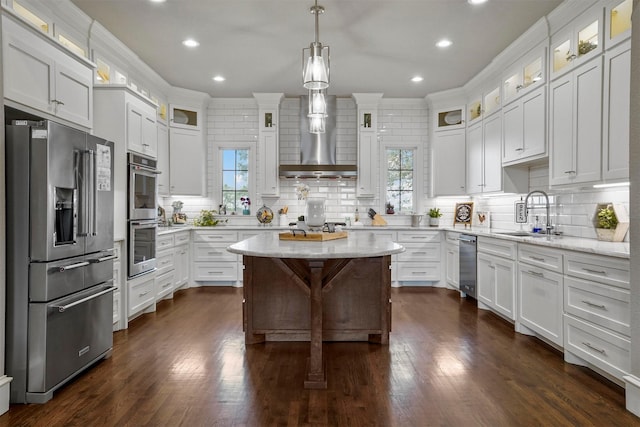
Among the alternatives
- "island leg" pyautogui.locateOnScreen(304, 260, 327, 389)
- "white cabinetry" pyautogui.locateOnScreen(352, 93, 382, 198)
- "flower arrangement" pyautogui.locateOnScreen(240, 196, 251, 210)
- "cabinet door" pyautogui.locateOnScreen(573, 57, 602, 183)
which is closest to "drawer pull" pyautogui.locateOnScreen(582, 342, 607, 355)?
"cabinet door" pyautogui.locateOnScreen(573, 57, 602, 183)

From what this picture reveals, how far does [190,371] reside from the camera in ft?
9.04

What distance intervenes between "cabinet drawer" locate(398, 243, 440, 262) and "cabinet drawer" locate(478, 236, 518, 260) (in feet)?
4.41

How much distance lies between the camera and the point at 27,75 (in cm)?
250

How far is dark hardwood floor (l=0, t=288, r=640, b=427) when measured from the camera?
6.99 feet

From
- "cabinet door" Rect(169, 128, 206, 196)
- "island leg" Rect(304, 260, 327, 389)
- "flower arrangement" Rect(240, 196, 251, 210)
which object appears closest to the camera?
"island leg" Rect(304, 260, 327, 389)

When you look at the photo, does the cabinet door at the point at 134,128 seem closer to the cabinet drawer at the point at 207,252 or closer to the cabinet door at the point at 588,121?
the cabinet drawer at the point at 207,252

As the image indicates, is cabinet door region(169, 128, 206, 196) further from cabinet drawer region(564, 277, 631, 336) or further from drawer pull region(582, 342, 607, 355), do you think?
drawer pull region(582, 342, 607, 355)

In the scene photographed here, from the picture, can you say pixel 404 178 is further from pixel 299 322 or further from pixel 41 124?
pixel 41 124

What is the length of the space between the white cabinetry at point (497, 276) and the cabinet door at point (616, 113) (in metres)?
1.12

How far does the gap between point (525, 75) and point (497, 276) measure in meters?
2.15

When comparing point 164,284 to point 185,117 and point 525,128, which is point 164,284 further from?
point 525,128

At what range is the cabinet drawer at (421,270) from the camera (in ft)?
19.3

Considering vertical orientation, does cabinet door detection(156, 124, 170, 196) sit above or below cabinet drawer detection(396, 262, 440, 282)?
above

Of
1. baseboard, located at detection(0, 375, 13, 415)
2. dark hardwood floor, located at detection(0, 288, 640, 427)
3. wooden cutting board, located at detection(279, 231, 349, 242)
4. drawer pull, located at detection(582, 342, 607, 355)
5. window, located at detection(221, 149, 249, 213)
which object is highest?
window, located at detection(221, 149, 249, 213)
